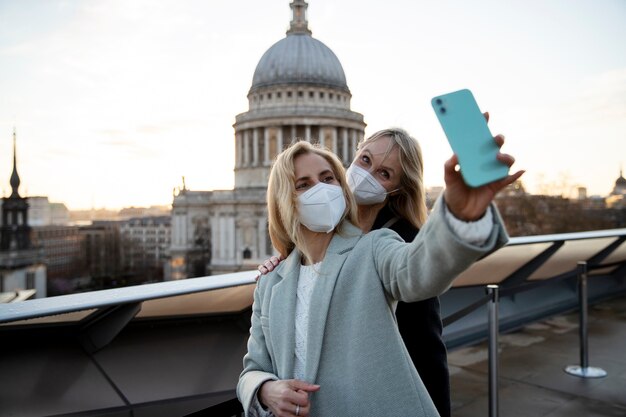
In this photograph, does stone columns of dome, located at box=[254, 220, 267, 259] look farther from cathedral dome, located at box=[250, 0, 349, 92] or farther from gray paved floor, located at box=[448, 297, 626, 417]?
gray paved floor, located at box=[448, 297, 626, 417]

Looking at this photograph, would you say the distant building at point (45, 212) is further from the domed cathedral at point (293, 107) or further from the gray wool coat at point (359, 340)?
the gray wool coat at point (359, 340)

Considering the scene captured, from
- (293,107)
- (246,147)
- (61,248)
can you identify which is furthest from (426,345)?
(61,248)

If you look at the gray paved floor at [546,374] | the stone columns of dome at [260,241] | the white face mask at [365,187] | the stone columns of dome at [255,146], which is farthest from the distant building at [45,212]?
the white face mask at [365,187]

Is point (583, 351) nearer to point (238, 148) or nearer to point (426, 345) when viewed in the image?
point (426, 345)

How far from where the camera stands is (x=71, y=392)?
250 centimetres

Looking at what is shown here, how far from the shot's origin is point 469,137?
1257mm

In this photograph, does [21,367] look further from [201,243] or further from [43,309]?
[201,243]

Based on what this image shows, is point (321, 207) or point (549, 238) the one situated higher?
point (321, 207)

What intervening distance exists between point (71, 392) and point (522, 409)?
10.2 ft

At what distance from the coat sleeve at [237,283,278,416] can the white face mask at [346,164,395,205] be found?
2.36 feet

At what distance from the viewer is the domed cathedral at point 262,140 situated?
156ft

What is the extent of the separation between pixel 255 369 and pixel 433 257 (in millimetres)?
901

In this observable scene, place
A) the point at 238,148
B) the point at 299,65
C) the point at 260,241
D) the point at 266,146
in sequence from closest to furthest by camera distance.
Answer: the point at 260,241
the point at 266,146
the point at 238,148
the point at 299,65

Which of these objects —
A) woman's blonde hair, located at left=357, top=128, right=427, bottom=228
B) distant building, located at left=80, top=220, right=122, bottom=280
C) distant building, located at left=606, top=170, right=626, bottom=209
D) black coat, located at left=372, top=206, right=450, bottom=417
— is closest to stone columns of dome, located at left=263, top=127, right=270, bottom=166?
distant building, located at left=80, top=220, right=122, bottom=280
